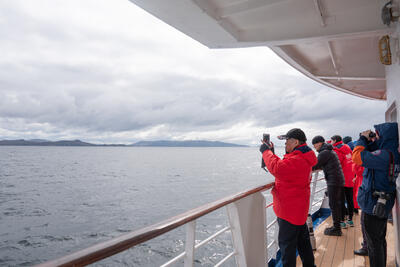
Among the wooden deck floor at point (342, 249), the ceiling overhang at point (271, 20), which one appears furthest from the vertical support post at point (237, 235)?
the ceiling overhang at point (271, 20)

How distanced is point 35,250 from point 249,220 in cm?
1379

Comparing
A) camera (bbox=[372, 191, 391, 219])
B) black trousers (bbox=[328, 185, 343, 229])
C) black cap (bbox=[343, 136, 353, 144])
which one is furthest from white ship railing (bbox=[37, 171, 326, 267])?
black cap (bbox=[343, 136, 353, 144])

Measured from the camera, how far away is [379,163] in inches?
60.9

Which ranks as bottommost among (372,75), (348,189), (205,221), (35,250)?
(35,250)

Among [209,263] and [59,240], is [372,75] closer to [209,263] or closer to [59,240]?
[209,263]

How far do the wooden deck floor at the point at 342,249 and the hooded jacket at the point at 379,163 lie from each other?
32.2 inches

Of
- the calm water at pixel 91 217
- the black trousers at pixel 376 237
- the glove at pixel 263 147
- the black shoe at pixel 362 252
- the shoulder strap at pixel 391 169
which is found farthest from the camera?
the calm water at pixel 91 217

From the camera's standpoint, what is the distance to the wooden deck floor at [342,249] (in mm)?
2229

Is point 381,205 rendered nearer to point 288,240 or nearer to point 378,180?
point 378,180

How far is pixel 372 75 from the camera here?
3.21 metres

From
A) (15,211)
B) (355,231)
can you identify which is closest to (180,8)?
(355,231)

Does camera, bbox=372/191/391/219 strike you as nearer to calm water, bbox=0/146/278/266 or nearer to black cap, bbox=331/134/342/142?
black cap, bbox=331/134/342/142

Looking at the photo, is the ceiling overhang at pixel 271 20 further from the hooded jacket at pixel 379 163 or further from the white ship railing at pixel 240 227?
the white ship railing at pixel 240 227

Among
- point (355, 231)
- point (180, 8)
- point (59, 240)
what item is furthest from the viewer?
point (59, 240)
